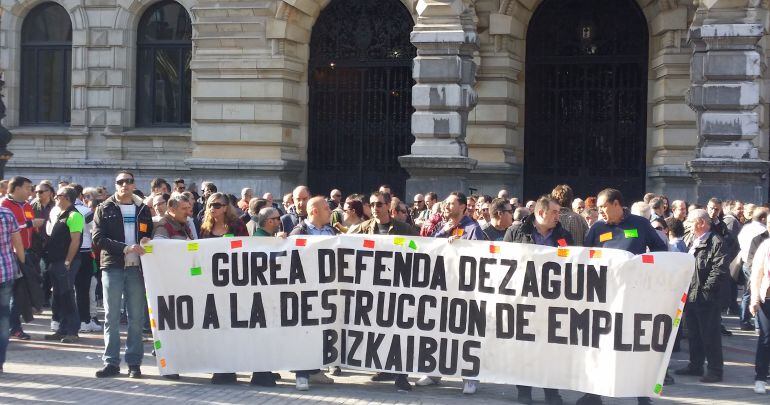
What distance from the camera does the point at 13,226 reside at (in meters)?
11.6

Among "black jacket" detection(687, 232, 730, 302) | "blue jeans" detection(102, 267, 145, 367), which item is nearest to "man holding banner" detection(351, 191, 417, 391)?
"blue jeans" detection(102, 267, 145, 367)

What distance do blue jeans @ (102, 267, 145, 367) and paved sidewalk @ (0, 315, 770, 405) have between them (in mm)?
273

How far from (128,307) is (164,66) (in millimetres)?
15935

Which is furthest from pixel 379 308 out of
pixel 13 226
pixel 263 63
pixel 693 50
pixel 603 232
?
pixel 263 63

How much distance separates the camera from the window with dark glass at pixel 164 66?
2636 cm

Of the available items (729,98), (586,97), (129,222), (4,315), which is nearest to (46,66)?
(586,97)

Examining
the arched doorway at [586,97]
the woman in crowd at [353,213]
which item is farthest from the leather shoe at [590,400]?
the arched doorway at [586,97]

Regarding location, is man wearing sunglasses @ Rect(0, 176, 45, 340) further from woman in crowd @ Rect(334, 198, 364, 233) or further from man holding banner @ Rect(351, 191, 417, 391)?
man holding banner @ Rect(351, 191, 417, 391)

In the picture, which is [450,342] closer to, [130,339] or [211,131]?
Result: [130,339]

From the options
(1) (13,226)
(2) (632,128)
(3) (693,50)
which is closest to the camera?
(1) (13,226)

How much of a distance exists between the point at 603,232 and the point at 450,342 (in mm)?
1748

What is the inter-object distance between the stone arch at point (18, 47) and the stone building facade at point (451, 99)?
0.11 ft

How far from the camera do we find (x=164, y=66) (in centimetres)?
2659

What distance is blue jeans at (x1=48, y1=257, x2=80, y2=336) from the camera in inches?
548
